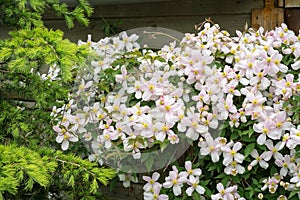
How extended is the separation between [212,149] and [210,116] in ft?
0.35

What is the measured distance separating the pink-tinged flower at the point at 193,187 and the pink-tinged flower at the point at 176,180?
0.07 ft

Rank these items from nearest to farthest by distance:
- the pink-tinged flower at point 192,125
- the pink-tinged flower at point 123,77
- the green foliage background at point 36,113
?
the green foliage background at point 36,113
the pink-tinged flower at point 192,125
the pink-tinged flower at point 123,77

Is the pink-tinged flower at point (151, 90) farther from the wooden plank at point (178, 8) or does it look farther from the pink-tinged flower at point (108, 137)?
the wooden plank at point (178, 8)

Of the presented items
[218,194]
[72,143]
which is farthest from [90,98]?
[218,194]

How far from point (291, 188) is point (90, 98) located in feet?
2.53

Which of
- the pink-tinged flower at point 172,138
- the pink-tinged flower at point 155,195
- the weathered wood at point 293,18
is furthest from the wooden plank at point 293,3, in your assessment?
the pink-tinged flower at point 155,195

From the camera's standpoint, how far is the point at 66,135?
174cm

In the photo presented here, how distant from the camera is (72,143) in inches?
72.2

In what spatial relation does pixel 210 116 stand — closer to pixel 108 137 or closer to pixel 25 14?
pixel 108 137

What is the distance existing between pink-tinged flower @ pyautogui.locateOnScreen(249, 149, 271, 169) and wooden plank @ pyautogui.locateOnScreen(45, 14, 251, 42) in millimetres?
754

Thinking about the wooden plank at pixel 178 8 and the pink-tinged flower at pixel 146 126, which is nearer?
the pink-tinged flower at pixel 146 126

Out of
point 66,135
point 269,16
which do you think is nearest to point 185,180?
point 66,135

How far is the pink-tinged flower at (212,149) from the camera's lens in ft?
5.11

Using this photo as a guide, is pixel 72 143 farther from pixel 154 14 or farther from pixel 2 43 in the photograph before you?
pixel 154 14
